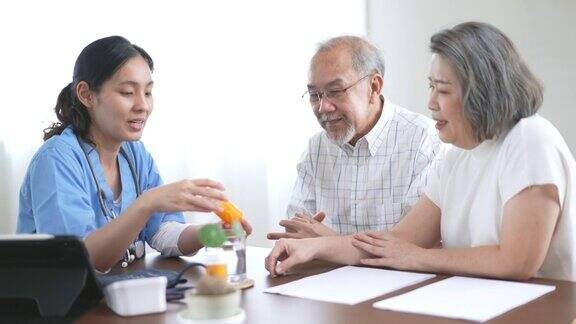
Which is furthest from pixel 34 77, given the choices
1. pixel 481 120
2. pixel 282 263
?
pixel 481 120

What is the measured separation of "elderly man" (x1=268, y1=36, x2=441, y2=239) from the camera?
99.9 inches

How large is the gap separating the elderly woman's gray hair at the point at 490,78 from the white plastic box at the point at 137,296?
0.87 meters

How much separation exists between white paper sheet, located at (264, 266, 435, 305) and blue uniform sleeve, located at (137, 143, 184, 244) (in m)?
0.69

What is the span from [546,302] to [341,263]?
58 centimetres

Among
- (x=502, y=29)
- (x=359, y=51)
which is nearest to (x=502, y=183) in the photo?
(x=359, y=51)

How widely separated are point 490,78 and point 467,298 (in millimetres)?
613

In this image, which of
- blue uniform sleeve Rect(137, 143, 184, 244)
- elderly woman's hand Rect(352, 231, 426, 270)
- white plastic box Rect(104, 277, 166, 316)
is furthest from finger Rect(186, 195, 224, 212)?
blue uniform sleeve Rect(137, 143, 184, 244)

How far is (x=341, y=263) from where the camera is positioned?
6.16ft

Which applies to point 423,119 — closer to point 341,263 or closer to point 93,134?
point 341,263

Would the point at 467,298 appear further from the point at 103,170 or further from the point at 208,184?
the point at 103,170

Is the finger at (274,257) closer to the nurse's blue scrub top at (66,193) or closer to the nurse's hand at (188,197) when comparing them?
the nurse's hand at (188,197)

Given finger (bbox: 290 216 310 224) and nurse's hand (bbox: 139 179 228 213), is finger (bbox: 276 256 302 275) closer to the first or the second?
nurse's hand (bbox: 139 179 228 213)

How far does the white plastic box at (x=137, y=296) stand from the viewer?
1.42 m

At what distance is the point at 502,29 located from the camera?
320 cm
